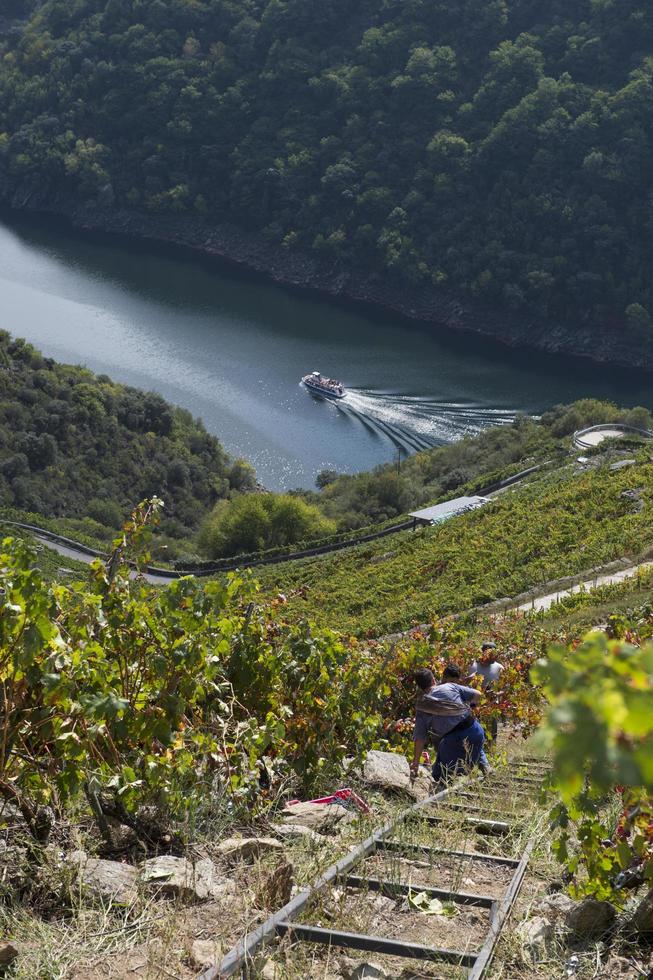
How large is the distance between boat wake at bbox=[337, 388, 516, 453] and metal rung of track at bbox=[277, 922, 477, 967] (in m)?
54.6

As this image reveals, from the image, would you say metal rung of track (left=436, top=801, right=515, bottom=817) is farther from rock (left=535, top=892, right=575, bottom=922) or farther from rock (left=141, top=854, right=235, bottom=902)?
rock (left=141, top=854, right=235, bottom=902)

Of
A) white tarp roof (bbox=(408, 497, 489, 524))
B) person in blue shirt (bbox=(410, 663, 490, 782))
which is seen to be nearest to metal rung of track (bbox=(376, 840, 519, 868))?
person in blue shirt (bbox=(410, 663, 490, 782))

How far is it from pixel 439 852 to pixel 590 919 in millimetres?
890

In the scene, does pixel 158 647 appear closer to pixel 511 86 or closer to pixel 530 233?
pixel 530 233

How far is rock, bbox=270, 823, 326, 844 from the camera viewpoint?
17.0 feet

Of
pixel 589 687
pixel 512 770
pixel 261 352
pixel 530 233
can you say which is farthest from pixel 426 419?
pixel 589 687

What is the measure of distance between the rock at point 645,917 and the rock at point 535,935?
305mm

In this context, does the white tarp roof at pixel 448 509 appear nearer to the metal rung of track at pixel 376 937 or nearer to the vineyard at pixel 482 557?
the vineyard at pixel 482 557

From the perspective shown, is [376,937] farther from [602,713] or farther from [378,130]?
[378,130]

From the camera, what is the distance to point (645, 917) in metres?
4.22

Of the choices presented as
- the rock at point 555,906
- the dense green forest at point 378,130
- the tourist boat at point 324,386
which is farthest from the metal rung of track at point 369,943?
the dense green forest at point 378,130

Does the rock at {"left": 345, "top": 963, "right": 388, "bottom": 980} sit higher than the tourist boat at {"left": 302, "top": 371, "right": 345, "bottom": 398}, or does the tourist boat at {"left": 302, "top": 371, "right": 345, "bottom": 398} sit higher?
the rock at {"left": 345, "top": 963, "right": 388, "bottom": 980}

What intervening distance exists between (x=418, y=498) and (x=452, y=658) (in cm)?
3796

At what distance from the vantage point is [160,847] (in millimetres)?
5418
